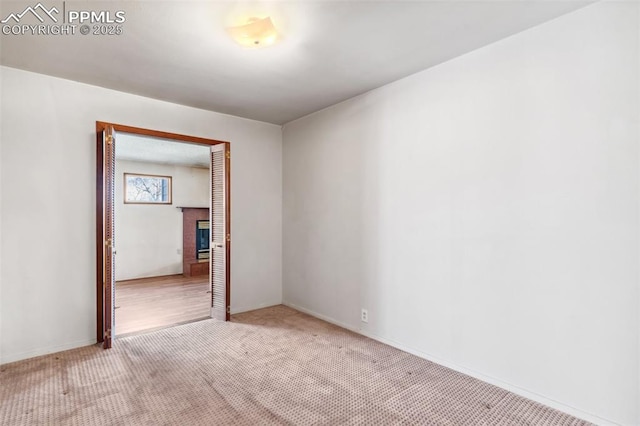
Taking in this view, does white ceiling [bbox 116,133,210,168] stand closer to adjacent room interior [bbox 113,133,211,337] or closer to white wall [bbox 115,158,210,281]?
adjacent room interior [bbox 113,133,211,337]

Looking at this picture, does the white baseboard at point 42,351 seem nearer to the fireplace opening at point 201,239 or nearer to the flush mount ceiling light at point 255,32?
the flush mount ceiling light at point 255,32

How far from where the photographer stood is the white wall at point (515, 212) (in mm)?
1886

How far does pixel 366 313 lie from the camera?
10.9 feet

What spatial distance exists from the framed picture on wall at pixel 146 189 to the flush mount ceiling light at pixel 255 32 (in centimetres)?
527

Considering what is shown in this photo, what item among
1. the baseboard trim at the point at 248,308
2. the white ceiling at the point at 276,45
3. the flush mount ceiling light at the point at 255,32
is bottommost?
the baseboard trim at the point at 248,308

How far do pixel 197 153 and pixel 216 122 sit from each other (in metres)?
→ 1.86

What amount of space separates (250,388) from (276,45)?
2485 mm

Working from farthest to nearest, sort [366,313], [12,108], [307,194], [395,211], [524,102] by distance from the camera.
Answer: [307,194]
[366,313]
[395,211]
[12,108]
[524,102]

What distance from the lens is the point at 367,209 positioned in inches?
131

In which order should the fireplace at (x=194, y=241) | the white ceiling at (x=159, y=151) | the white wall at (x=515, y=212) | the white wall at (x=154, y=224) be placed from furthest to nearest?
1. the fireplace at (x=194, y=241)
2. the white wall at (x=154, y=224)
3. the white ceiling at (x=159, y=151)
4. the white wall at (x=515, y=212)

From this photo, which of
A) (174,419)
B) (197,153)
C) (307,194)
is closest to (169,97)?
(307,194)

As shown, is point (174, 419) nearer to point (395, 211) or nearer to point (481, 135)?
point (395, 211)

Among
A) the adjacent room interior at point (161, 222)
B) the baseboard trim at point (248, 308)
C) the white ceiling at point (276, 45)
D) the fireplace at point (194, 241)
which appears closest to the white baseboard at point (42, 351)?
the baseboard trim at point (248, 308)

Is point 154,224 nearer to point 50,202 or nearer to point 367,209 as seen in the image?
point 50,202
